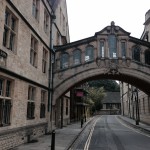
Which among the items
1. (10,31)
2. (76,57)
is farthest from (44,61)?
(10,31)

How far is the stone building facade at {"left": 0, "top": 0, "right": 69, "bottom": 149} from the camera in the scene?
10.8 meters

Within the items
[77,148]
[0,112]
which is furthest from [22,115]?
[77,148]

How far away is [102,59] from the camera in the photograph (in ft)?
69.3

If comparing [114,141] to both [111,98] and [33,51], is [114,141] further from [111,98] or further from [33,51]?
[111,98]

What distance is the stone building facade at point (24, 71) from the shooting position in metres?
10.8

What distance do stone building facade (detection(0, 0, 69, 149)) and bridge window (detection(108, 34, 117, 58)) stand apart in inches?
219

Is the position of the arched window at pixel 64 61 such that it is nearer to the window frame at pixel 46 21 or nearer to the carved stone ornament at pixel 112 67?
the window frame at pixel 46 21

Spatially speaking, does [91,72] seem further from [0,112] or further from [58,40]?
[0,112]

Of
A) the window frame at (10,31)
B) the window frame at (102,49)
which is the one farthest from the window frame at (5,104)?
the window frame at (102,49)

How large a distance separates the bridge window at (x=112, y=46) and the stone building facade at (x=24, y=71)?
556cm

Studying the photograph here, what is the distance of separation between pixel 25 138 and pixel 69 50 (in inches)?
395

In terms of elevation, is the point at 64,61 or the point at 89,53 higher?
the point at 89,53

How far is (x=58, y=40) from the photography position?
2483cm

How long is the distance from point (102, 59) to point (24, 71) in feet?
31.0
